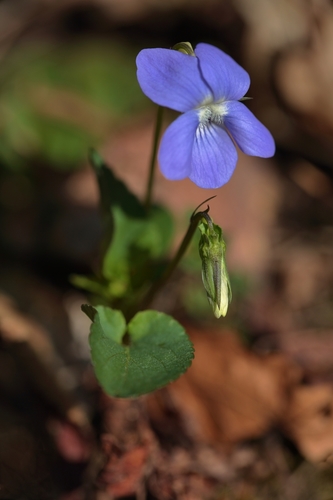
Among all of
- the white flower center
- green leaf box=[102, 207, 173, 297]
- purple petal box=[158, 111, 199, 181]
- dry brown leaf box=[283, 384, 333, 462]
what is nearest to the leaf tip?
purple petal box=[158, 111, 199, 181]

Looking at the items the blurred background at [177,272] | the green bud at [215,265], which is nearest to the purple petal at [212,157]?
the green bud at [215,265]

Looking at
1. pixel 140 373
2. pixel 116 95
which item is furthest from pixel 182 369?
pixel 116 95

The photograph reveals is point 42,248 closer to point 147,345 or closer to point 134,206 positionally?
point 134,206

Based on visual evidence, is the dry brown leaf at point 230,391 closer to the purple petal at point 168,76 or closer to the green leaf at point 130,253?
the green leaf at point 130,253

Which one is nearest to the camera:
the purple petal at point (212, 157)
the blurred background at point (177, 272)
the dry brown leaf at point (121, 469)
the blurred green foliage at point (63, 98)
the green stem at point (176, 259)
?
the purple petal at point (212, 157)

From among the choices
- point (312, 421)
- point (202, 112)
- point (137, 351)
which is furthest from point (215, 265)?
point (312, 421)

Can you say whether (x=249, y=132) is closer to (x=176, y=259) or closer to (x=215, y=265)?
(x=215, y=265)
